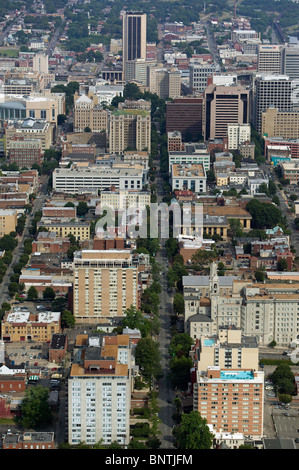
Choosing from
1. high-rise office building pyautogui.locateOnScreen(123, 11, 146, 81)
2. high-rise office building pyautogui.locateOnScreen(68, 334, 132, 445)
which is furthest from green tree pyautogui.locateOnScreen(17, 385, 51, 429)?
high-rise office building pyautogui.locateOnScreen(123, 11, 146, 81)

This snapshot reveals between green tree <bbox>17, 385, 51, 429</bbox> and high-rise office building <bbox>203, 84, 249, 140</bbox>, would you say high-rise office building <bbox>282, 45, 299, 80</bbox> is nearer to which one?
high-rise office building <bbox>203, 84, 249, 140</bbox>

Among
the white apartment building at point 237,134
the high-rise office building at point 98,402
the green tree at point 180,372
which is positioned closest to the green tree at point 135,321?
the green tree at point 180,372

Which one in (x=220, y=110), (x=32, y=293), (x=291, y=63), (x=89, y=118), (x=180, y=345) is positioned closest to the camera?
(x=180, y=345)

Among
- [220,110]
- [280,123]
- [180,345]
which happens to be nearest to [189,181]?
[220,110]

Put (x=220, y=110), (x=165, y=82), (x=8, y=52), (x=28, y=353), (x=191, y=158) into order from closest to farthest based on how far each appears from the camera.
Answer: (x=28, y=353) → (x=191, y=158) → (x=220, y=110) → (x=165, y=82) → (x=8, y=52)

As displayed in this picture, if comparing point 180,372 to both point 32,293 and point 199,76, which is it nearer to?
point 32,293

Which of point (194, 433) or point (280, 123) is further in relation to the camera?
point (280, 123)

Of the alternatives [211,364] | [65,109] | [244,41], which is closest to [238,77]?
[65,109]
